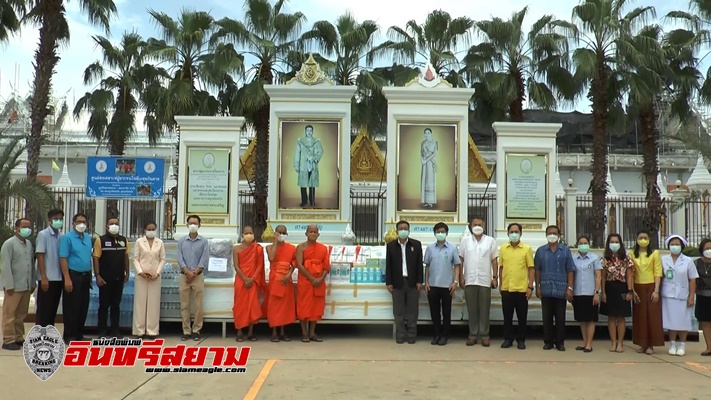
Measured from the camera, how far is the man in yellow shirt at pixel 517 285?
9.21 m

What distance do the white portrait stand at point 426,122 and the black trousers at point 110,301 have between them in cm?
503

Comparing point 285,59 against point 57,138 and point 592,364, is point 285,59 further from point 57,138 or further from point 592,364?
point 57,138

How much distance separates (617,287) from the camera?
29.6 ft

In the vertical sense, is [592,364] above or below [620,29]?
below

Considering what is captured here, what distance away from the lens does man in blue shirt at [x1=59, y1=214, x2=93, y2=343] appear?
8859 millimetres

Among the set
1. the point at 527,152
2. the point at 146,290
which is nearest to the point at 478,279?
the point at 527,152

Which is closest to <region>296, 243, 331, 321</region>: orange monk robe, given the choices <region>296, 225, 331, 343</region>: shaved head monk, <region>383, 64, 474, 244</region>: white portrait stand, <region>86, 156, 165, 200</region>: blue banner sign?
<region>296, 225, 331, 343</region>: shaved head monk

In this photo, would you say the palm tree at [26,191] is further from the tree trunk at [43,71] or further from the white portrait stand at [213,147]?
the white portrait stand at [213,147]

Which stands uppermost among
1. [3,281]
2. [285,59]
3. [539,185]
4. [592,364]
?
[285,59]

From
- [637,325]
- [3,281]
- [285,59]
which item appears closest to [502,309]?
[637,325]

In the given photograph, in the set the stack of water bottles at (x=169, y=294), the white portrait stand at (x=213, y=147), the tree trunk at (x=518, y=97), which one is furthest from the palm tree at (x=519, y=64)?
the stack of water bottles at (x=169, y=294)

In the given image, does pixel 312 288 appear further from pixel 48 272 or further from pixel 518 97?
pixel 518 97

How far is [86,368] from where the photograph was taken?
746 centimetres

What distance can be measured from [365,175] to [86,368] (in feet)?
58.0
